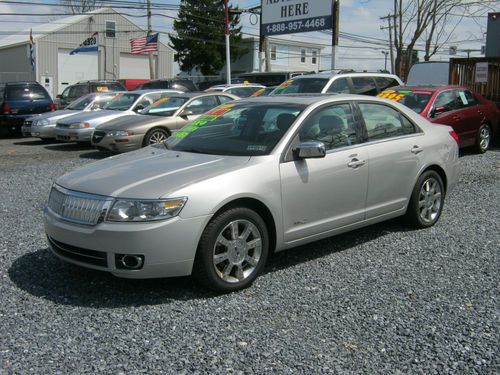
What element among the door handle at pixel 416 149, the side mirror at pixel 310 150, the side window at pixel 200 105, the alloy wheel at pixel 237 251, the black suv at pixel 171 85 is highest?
the black suv at pixel 171 85

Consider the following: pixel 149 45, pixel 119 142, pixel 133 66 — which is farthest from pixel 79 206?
pixel 133 66

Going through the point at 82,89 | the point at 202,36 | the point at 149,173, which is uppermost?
the point at 202,36

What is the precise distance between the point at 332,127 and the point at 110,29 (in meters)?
44.0

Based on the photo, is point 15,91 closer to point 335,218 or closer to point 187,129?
point 187,129

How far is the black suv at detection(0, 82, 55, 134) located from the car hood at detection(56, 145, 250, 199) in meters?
13.3

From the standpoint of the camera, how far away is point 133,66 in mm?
47000

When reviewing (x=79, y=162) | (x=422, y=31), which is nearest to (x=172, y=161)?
(x=79, y=162)

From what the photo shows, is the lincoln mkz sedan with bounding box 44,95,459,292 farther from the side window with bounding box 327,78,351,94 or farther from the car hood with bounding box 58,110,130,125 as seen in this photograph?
the car hood with bounding box 58,110,130,125

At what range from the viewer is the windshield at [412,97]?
11.1 m

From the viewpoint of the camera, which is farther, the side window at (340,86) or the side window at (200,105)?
the side window at (200,105)

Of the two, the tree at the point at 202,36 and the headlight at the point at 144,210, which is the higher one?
the tree at the point at 202,36

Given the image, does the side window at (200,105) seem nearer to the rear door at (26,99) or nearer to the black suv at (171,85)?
the rear door at (26,99)

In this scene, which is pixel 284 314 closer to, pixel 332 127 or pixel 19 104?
pixel 332 127

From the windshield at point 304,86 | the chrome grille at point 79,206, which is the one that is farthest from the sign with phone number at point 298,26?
the chrome grille at point 79,206
